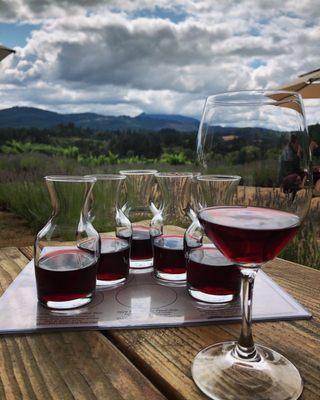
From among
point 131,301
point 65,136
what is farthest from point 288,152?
point 65,136

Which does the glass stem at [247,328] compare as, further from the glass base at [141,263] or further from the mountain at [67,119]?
the mountain at [67,119]

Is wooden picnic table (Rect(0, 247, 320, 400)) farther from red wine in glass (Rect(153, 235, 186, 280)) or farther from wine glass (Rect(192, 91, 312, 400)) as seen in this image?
red wine in glass (Rect(153, 235, 186, 280))

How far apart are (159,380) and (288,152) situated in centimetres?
42

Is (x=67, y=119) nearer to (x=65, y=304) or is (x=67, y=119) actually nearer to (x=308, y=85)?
(x=308, y=85)

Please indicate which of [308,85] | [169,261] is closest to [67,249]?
[169,261]

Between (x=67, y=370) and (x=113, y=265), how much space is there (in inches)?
14.5

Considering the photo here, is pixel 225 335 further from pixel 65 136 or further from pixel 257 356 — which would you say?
pixel 65 136

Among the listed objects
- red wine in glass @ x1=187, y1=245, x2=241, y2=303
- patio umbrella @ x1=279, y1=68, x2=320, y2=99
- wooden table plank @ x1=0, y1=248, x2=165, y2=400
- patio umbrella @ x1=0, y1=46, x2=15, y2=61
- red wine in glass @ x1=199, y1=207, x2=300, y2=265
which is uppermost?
patio umbrella @ x1=0, y1=46, x2=15, y2=61

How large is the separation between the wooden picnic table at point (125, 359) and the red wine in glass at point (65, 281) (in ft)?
0.33

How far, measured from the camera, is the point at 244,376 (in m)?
0.65

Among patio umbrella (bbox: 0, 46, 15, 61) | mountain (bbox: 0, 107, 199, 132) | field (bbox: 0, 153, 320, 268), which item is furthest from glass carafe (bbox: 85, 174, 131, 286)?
mountain (bbox: 0, 107, 199, 132)

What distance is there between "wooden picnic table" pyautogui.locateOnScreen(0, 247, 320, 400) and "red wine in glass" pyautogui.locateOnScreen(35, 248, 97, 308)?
0.10m

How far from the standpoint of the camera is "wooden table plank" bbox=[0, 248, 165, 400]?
0.60 m

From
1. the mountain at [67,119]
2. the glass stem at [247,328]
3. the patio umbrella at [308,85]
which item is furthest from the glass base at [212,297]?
the mountain at [67,119]
